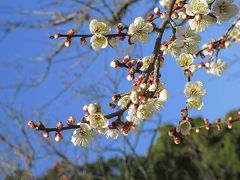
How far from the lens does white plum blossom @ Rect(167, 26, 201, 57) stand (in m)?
2.26

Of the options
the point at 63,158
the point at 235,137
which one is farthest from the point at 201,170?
the point at 235,137

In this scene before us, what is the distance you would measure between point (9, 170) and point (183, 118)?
4.50 metres

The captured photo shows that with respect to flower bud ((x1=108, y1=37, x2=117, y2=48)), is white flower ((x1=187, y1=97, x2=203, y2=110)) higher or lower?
lower

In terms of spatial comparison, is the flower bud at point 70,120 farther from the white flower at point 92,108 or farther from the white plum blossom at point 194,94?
the white plum blossom at point 194,94

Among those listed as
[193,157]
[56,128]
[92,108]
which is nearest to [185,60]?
[92,108]

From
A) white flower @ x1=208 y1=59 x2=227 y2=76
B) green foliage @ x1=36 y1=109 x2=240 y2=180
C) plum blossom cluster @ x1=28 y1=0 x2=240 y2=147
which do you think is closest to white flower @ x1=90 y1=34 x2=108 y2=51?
plum blossom cluster @ x1=28 y1=0 x2=240 y2=147

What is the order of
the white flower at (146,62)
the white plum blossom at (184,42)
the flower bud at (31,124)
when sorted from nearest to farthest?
the flower bud at (31,124) → the white plum blossom at (184,42) → the white flower at (146,62)

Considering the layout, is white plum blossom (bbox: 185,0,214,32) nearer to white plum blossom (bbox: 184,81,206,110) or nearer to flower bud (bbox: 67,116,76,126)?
white plum blossom (bbox: 184,81,206,110)

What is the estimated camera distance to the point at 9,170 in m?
6.26

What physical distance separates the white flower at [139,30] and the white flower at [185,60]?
8.1 inches

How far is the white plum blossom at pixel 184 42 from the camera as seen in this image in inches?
89.0

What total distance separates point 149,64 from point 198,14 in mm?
346

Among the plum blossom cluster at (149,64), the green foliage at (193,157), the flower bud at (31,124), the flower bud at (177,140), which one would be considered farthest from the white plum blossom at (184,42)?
the green foliage at (193,157)

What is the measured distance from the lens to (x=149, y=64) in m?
2.22
